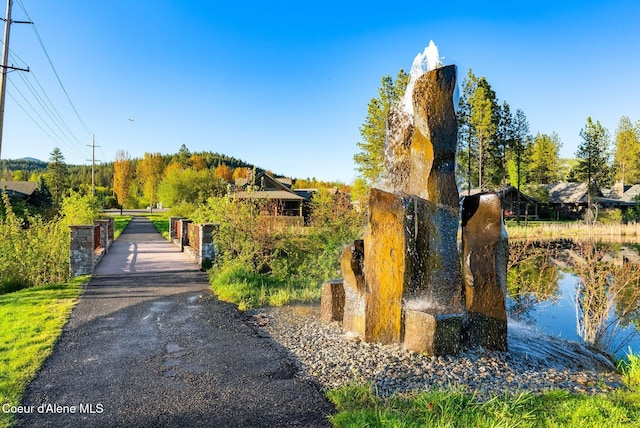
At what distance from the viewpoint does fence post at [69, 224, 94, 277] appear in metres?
10.1

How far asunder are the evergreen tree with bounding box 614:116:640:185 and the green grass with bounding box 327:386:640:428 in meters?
60.6

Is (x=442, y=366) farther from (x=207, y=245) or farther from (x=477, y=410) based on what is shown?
(x=207, y=245)

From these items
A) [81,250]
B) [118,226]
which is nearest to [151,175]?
[118,226]

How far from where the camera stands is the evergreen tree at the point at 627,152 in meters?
52.5

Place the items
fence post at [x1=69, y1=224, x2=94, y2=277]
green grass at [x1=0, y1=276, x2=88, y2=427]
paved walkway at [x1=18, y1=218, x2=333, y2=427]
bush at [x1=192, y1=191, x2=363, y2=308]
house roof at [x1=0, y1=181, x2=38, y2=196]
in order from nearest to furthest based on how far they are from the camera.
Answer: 1. paved walkway at [x1=18, y1=218, x2=333, y2=427]
2. green grass at [x1=0, y1=276, x2=88, y2=427]
3. bush at [x1=192, y1=191, x2=363, y2=308]
4. fence post at [x1=69, y1=224, x2=94, y2=277]
5. house roof at [x1=0, y1=181, x2=38, y2=196]

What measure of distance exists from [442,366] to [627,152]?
62849mm

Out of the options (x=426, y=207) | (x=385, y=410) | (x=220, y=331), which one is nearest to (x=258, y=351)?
(x=220, y=331)

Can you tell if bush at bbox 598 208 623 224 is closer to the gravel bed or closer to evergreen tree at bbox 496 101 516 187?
evergreen tree at bbox 496 101 516 187

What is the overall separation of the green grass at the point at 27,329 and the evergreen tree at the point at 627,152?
6214 cm

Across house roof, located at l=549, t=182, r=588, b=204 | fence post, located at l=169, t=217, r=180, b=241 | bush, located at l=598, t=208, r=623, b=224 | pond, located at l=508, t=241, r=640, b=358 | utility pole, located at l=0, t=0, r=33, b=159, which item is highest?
utility pole, located at l=0, t=0, r=33, b=159

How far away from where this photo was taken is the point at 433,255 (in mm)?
5445

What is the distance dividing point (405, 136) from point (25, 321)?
21.0 ft

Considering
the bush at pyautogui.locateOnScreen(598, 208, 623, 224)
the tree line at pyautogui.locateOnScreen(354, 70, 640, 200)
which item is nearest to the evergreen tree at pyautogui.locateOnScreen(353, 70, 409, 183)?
the tree line at pyautogui.locateOnScreen(354, 70, 640, 200)

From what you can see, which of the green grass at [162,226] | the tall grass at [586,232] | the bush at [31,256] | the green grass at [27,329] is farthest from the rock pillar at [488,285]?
the tall grass at [586,232]
